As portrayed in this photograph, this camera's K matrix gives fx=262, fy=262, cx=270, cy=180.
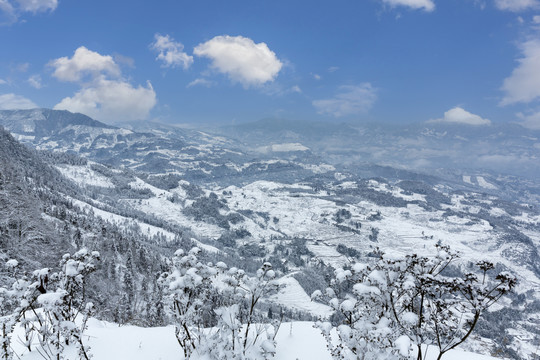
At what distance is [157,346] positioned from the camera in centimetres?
A: 1355

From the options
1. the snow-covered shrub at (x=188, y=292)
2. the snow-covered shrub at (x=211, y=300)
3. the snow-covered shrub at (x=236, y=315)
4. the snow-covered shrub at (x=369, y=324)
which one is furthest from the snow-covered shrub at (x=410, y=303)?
the snow-covered shrub at (x=188, y=292)

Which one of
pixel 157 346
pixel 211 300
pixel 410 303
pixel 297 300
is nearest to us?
pixel 410 303

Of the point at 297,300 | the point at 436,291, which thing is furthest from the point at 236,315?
the point at 297,300

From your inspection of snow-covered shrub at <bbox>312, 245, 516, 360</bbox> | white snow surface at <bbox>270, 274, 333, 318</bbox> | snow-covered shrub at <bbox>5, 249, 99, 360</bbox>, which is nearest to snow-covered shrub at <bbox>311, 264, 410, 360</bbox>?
snow-covered shrub at <bbox>312, 245, 516, 360</bbox>

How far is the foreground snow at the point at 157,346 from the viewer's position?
1287 cm

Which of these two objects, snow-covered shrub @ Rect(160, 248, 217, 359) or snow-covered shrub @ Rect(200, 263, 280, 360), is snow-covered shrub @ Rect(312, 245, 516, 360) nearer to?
snow-covered shrub @ Rect(200, 263, 280, 360)

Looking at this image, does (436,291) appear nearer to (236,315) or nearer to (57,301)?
(236,315)

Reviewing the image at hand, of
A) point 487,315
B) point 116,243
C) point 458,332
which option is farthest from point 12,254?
point 487,315

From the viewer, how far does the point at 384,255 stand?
8789mm

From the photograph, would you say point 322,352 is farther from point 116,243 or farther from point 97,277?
point 116,243

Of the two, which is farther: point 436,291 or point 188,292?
point 188,292

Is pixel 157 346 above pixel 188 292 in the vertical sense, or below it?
below

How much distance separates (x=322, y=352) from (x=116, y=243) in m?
129

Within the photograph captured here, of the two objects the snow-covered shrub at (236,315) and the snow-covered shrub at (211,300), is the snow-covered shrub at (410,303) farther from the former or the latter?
the snow-covered shrub at (211,300)
